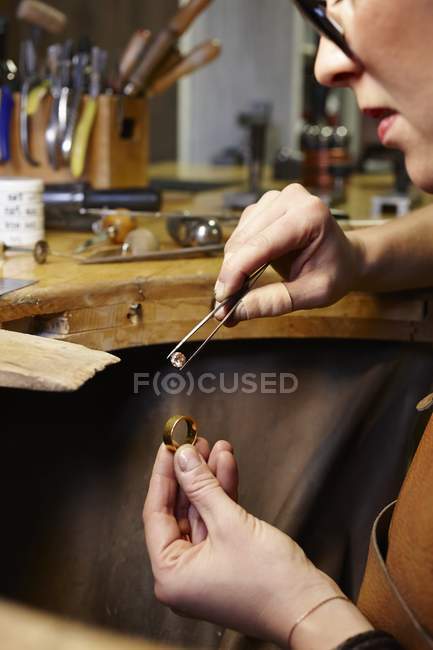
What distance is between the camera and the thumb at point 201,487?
69cm

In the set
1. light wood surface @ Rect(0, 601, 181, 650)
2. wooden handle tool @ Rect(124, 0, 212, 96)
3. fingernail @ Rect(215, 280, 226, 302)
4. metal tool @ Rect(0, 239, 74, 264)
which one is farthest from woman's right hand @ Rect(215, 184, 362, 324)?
wooden handle tool @ Rect(124, 0, 212, 96)

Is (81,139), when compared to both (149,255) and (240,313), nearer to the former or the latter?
(149,255)

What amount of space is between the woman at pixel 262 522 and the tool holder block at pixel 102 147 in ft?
2.72

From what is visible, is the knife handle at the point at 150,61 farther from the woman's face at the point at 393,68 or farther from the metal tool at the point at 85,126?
the woman's face at the point at 393,68

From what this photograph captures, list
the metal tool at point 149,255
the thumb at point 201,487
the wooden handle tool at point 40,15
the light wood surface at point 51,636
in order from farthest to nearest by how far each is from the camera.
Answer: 1. the wooden handle tool at point 40,15
2. the metal tool at point 149,255
3. the thumb at point 201,487
4. the light wood surface at point 51,636

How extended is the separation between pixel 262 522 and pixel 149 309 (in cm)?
34

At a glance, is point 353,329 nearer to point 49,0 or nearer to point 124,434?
point 124,434

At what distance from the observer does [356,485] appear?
111 centimetres

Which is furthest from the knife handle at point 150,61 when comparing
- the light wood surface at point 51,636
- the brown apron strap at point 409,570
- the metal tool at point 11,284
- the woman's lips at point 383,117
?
the light wood surface at point 51,636

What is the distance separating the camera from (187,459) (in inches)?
28.1

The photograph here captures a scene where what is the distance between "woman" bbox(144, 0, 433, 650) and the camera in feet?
1.98

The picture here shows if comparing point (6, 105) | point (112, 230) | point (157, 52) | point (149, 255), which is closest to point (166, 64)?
point (157, 52)

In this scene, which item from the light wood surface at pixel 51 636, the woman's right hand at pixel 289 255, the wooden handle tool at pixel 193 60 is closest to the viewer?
the light wood surface at pixel 51 636

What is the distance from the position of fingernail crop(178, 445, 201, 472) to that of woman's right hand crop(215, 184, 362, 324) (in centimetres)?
16
